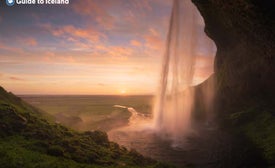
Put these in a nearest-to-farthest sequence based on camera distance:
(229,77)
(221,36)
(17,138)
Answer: (17,138) < (221,36) < (229,77)

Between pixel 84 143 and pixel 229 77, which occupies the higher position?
pixel 229 77

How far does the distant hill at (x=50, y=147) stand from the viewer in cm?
2030

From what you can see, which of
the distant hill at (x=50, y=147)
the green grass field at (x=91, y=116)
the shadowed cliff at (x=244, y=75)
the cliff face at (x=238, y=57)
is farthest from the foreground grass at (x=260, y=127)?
the green grass field at (x=91, y=116)

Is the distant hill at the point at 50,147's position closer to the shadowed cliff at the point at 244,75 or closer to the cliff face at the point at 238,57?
the shadowed cliff at the point at 244,75

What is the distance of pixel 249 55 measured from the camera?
42562mm

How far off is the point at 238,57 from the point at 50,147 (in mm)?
39632

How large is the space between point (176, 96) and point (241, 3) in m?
42.7

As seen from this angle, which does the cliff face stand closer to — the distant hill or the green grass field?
the distant hill

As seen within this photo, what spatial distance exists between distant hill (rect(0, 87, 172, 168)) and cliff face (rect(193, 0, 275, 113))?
2011cm

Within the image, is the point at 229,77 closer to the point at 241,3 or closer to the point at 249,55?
the point at 249,55

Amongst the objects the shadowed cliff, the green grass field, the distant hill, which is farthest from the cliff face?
the green grass field

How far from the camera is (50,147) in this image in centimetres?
2320

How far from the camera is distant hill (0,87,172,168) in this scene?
66.6 ft

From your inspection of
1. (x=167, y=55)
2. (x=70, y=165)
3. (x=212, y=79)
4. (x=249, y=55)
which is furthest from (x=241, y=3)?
(x=212, y=79)
